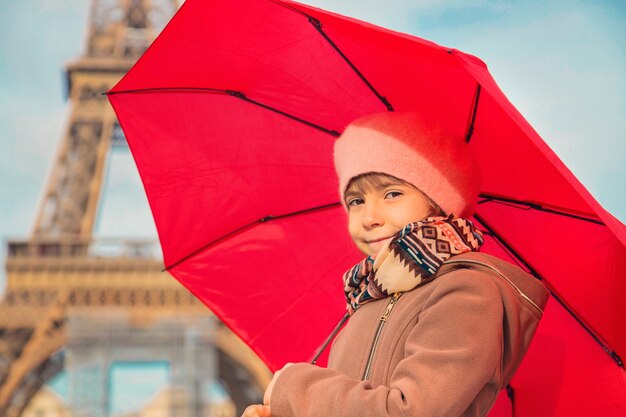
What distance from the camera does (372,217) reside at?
147 cm

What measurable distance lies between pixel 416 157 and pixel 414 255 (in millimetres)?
221

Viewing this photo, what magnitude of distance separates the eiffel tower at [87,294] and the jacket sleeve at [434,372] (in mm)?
10453

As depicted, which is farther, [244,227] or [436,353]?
[244,227]

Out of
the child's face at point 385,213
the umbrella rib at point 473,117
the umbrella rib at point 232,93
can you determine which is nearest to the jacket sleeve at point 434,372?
the child's face at point 385,213

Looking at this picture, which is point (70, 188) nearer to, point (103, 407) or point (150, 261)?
point (150, 261)

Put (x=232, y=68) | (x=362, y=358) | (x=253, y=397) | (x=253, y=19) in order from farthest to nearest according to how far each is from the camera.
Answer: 1. (x=253, y=397)
2. (x=232, y=68)
3. (x=253, y=19)
4. (x=362, y=358)

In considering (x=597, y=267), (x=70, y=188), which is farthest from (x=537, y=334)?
(x=70, y=188)

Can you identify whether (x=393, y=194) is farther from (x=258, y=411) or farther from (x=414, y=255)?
(x=258, y=411)

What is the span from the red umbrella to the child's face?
175 mm

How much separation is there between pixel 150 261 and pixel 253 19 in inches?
418

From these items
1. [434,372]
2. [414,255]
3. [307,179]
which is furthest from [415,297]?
[307,179]

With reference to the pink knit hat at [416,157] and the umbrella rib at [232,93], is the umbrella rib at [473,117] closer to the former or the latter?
the pink knit hat at [416,157]

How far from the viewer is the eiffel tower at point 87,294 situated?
11688 mm

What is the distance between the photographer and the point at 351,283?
4.82ft
